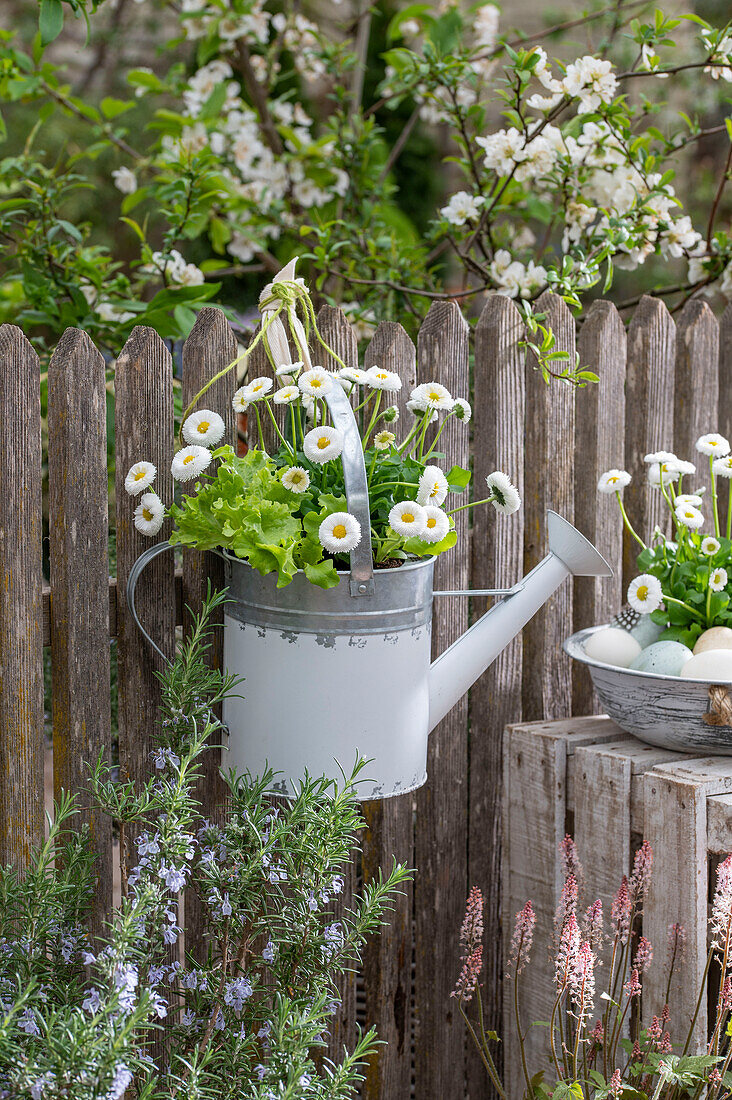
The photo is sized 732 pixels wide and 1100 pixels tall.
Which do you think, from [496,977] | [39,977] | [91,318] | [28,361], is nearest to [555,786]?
[496,977]

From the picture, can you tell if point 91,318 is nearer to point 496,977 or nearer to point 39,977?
point 39,977

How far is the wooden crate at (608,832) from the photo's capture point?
155cm

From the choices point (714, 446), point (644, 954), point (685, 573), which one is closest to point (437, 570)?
point (685, 573)

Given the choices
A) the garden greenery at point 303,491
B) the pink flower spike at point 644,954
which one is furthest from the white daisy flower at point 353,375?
the pink flower spike at point 644,954

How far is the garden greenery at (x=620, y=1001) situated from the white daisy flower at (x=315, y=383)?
757 mm

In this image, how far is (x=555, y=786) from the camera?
5.85 feet

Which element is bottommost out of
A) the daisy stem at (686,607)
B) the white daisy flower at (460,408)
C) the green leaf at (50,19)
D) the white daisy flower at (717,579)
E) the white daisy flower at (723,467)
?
the daisy stem at (686,607)

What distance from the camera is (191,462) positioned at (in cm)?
136

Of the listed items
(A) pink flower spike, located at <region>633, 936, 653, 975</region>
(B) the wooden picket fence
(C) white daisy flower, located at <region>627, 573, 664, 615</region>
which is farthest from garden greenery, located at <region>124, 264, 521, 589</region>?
(A) pink flower spike, located at <region>633, 936, 653, 975</region>

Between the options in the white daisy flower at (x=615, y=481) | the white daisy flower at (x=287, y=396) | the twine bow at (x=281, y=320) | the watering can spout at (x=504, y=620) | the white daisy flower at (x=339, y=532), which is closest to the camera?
the white daisy flower at (x=339, y=532)

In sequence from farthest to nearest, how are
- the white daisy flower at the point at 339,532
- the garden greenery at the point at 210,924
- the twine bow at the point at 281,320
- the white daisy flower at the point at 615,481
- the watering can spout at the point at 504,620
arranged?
1. the white daisy flower at the point at 615,481
2. the watering can spout at the point at 504,620
3. the twine bow at the point at 281,320
4. the white daisy flower at the point at 339,532
5. the garden greenery at the point at 210,924

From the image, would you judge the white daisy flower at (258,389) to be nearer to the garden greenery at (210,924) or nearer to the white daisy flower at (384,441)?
the white daisy flower at (384,441)

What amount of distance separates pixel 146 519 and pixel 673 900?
100cm

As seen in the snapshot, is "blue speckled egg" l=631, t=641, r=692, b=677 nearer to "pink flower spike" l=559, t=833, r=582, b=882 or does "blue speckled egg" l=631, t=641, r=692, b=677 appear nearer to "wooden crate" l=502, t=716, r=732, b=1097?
"wooden crate" l=502, t=716, r=732, b=1097
